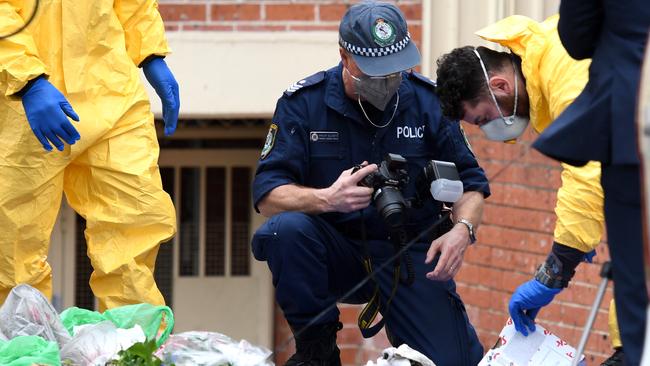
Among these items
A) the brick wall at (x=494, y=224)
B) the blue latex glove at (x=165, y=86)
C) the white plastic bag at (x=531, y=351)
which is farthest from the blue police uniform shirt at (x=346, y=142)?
the white plastic bag at (x=531, y=351)

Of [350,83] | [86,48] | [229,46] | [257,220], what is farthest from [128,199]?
[257,220]

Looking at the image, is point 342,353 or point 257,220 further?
point 257,220

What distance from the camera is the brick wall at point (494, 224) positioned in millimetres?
4770

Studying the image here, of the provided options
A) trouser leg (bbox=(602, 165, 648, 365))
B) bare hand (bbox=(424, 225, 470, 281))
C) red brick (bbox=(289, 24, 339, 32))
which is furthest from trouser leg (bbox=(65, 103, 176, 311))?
trouser leg (bbox=(602, 165, 648, 365))

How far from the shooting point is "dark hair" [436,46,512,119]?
4.13 metres

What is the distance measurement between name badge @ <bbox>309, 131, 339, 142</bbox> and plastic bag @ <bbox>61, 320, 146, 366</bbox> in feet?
2.54

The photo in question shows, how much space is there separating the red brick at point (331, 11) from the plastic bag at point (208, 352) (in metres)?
2.21

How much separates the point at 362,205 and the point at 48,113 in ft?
2.93

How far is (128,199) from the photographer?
4.45m

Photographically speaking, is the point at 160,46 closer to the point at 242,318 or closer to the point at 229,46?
the point at 229,46

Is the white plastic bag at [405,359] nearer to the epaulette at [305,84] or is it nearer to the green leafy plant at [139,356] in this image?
the green leafy plant at [139,356]

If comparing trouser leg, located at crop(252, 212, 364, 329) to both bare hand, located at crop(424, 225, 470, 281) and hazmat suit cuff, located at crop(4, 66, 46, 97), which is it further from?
hazmat suit cuff, located at crop(4, 66, 46, 97)

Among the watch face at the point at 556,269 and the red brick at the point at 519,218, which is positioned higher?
the watch face at the point at 556,269

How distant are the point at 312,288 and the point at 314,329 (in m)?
0.12
